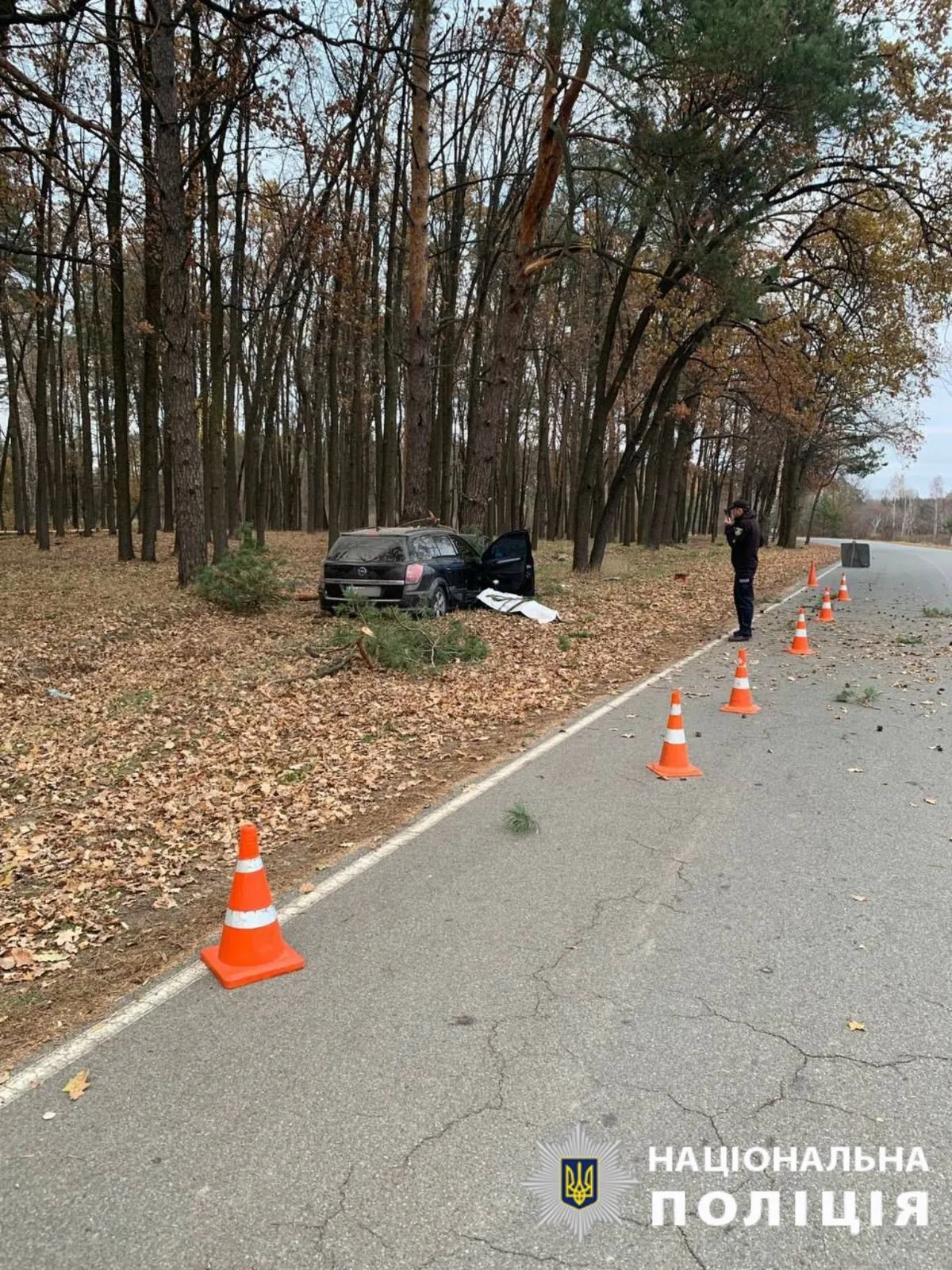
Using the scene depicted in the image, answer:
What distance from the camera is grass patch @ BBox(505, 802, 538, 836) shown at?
5.07m

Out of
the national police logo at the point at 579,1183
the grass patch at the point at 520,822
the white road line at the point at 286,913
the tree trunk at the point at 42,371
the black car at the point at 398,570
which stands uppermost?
the tree trunk at the point at 42,371

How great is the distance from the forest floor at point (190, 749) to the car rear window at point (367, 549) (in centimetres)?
111

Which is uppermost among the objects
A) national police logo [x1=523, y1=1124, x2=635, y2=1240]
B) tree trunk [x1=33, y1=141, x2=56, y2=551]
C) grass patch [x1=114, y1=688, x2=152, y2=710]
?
tree trunk [x1=33, y1=141, x2=56, y2=551]

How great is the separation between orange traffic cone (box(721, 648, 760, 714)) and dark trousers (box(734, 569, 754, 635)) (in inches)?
166

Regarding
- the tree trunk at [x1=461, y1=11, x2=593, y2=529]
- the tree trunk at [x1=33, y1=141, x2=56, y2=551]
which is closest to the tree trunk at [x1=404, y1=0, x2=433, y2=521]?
the tree trunk at [x1=461, y1=11, x2=593, y2=529]

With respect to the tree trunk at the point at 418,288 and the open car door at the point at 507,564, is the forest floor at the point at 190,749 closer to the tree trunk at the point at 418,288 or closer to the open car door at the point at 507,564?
the open car door at the point at 507,564

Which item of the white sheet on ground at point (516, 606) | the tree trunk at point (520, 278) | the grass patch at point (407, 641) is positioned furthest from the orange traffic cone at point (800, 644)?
the tree trunk at point (520, 278)

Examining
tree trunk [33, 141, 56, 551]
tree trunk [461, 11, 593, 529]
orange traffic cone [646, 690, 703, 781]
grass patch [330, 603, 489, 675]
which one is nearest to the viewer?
orange traffic cone [646, 690, 703, 781]

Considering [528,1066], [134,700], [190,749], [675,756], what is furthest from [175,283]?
[528,1066]

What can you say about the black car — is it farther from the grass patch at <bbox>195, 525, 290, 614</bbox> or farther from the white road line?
the white road line

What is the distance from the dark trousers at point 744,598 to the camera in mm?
12188

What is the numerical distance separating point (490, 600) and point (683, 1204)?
1143 cm

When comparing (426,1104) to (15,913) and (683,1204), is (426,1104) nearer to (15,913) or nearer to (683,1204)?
(683,1204)

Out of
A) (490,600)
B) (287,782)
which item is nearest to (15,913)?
(287,782)
